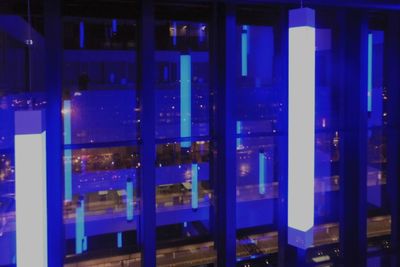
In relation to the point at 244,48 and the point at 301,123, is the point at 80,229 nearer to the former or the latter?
the point at 244,48

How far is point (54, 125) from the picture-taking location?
406 cm

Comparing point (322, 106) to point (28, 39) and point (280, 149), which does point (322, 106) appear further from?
point (28, 39)

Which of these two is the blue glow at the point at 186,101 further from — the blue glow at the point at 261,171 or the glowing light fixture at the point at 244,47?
the blue glow at the point at 261,171

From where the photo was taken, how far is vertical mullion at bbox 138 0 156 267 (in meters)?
4.36

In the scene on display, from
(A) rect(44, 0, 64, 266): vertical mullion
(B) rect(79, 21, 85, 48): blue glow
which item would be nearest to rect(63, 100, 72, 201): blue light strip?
(A) rect(44, 0, 64, 266): vertical mullion

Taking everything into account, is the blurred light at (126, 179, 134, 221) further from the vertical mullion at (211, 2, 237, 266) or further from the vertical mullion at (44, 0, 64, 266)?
the vertical mullion at (211, 2, 237, 266)

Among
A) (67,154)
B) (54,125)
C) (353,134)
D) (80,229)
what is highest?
(54,125)

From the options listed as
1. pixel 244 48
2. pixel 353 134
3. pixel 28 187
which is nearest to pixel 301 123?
pixel 28 187

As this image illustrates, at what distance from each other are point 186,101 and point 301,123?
233 centimetres

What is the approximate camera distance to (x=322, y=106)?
18.0 feet

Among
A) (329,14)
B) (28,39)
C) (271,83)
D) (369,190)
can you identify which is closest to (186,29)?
(271,83)

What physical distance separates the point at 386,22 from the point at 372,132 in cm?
142

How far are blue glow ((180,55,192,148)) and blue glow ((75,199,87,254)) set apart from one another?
1.23 m

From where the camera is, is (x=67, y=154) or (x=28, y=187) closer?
(x=28, y=187)
